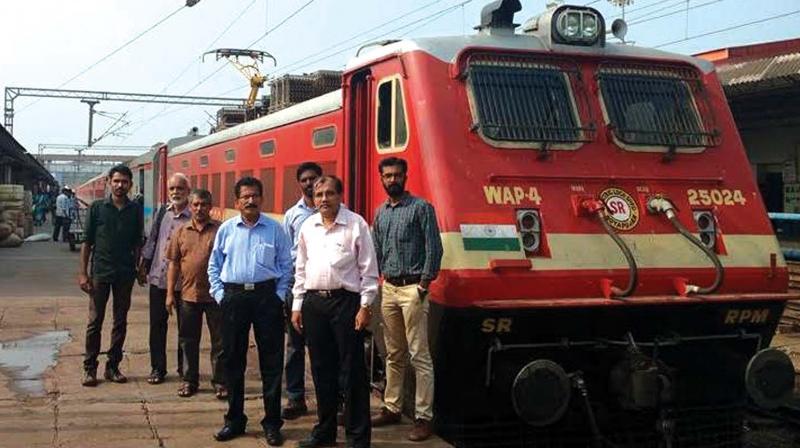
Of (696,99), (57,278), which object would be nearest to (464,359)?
(696,99)

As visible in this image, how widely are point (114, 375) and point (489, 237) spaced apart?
11.7 feet

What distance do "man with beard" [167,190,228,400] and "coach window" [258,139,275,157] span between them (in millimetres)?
2881

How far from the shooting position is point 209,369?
7441 mm

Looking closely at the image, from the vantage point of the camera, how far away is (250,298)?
520 cm

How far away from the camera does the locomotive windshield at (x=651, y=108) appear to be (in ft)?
19.0

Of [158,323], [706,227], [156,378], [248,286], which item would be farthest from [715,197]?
[156,378]

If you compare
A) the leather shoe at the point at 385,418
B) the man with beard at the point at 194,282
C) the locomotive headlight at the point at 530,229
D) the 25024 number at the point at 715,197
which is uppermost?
the 25024 number at the point at 715,197

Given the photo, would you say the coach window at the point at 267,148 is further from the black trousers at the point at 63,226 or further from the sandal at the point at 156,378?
the black trousers at the point at 63,226

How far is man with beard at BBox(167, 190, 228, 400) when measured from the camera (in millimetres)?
6238

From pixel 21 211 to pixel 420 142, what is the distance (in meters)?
21.3

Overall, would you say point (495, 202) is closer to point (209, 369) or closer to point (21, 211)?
point (209, 369)

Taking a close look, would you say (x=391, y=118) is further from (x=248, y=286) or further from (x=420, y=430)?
(x=420, y=430)

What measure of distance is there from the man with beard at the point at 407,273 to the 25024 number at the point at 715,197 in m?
1.90

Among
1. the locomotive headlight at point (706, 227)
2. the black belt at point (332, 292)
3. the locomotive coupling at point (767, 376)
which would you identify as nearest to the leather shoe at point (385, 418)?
the black belt at point (332, 292)
